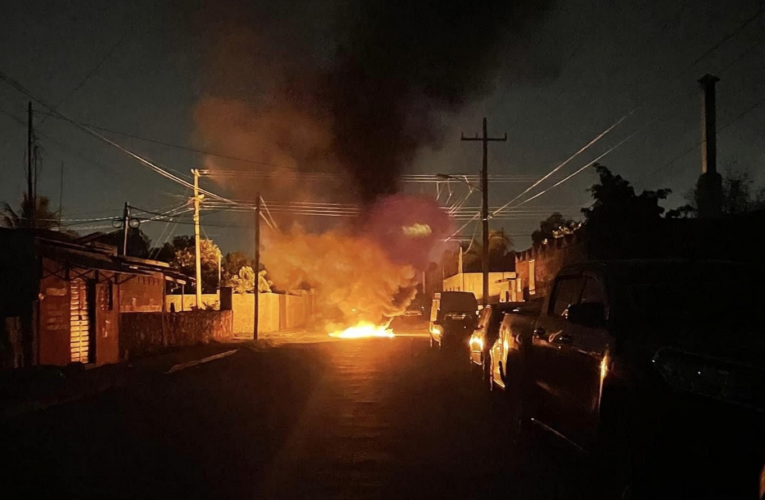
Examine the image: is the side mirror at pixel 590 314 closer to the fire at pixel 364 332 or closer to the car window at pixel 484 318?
the car window at pixel 484 318

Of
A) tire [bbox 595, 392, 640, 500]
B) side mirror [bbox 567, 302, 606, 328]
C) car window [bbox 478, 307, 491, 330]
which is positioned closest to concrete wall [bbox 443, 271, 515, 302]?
car window [bbox 478, 307, 491, 330]

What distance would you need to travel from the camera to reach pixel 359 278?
153 ft

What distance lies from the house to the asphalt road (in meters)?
3.26

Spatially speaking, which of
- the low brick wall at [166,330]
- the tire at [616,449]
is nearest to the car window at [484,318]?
the tire at [616,449]

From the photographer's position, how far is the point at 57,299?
61.8 ft

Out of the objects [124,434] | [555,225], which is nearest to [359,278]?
[555,225]

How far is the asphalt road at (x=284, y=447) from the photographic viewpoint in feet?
23.3

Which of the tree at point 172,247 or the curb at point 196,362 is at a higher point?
the tree at point 172,247

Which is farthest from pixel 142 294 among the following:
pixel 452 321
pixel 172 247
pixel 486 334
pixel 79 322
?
pixel 172 247

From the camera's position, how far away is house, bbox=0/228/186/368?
675 inches

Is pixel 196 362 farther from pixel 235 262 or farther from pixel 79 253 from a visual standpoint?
pixel 235 262

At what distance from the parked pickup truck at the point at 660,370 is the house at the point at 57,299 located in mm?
12333

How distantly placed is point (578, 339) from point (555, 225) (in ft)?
188

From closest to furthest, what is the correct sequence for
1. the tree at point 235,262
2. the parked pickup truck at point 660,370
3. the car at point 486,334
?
1. the parked pickup truck at point 660,370
2. the car at point 486,334
3. the tree at point 235,262
